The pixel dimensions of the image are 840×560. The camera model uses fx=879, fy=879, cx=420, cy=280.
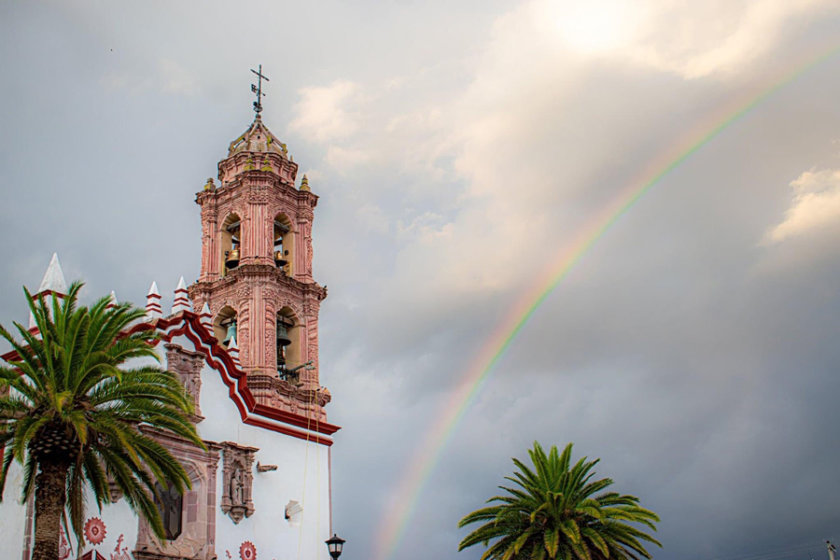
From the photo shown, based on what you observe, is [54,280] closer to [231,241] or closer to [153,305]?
[153,305]

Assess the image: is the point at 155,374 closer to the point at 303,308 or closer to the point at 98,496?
the point at 98,496

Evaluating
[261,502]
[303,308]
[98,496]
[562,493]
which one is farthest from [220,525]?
[303,308]

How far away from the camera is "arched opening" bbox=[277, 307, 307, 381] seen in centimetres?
4409

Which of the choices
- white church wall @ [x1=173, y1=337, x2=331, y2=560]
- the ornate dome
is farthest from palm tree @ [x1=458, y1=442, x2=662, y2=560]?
the ornate dome

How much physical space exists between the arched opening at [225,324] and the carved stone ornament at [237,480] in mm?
14592

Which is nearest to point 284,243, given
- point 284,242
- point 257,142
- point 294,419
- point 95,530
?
point 284,242

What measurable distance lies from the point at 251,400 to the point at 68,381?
1072 cm

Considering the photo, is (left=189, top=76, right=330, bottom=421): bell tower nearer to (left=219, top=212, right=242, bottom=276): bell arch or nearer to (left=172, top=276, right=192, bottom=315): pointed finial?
(left=219, top=212, right=242, bottom=276): bell arch

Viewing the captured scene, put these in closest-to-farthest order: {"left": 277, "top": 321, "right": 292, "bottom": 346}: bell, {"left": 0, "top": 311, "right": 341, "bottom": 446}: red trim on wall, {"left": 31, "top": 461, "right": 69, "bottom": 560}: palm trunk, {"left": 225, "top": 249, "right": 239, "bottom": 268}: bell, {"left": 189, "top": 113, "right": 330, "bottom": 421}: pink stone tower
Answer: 1. {"left": 31, "top": 461, "right": 69, "bottom": 560}: palm trunk
2. {"left": 0, "top": 311, "right": 341, "bottom": 446}: red trim on wall
3. {"left": 189, "top": 113, "right": 330, "bottom": 421}: pink stone tower
4. {"left": 277, "top": 321, "right": 292, "bottom": 346}: bell
5. {"left": 225, "top": 249, "right": 239, "bottom": 268}: bell

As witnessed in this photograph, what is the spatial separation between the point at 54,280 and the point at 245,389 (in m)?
7.57

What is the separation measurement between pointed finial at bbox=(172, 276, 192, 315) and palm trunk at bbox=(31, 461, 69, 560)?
1007 cm

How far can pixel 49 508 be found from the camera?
69.0ft

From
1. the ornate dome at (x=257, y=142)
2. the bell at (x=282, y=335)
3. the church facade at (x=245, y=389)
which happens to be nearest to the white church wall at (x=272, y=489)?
the church facade at (x=245, y=389)

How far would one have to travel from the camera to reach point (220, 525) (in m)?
29.1
